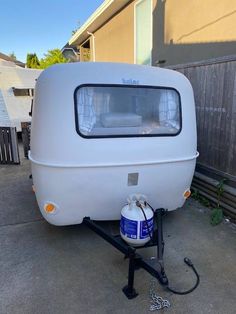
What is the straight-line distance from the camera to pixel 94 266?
8.52ft

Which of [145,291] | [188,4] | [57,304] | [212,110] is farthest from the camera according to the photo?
[188,4]

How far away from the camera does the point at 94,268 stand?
2.57 metres

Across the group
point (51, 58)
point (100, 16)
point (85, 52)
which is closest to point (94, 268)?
point (100, 16)

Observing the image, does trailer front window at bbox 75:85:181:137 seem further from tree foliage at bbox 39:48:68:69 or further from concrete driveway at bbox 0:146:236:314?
tree foliage at bbox 39:48:68:69

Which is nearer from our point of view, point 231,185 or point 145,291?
point 145,291

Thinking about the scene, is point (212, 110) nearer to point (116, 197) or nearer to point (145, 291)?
point (116, 197)

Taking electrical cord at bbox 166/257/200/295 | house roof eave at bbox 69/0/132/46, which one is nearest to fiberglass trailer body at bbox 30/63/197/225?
electrical cord at bbox 166/257/200/295

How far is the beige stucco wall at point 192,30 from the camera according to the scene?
4.38 m

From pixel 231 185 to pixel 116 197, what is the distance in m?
1.66

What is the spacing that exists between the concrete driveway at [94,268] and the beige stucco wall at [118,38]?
20.3ft

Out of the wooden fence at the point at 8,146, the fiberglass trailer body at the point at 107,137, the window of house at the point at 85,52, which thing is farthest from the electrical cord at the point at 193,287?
the window of house at the point at 85,52

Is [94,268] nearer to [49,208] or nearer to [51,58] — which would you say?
[49,208]

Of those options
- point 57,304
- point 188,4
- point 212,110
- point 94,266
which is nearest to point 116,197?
point 94,266

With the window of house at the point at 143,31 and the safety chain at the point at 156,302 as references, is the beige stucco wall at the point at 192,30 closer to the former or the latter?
the window of house at the point at 143,31
